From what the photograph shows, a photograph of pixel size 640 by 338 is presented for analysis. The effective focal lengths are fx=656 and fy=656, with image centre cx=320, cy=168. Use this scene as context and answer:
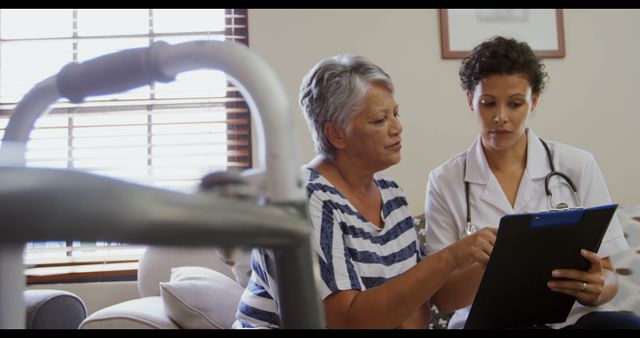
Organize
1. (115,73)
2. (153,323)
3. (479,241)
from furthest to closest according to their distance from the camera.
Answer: (153,323) → (479,241) → (115,73)

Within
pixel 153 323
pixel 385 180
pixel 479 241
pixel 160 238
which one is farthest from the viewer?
pixel 153 323

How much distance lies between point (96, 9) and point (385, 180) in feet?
5.58

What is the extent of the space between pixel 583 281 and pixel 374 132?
57 cm

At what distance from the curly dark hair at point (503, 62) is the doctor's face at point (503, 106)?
0.02 metres

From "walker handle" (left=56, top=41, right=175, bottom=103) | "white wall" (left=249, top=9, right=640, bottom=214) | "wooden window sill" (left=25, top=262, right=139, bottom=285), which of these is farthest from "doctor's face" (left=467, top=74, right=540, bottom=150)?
"wooden window sill" (left=25, top=262, right=139, bottom=285)

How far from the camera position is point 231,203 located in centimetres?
38

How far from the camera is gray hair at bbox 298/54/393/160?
151 cm

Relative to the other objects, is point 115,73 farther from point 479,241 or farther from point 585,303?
point 585,303

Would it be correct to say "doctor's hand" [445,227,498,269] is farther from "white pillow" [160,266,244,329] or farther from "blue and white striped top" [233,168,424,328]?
"white pillow" [160,266,244,329]

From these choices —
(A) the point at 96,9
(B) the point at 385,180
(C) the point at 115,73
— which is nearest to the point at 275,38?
(A) the point at 96,9

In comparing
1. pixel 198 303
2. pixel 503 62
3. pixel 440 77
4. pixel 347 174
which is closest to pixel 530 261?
pixel 347 174

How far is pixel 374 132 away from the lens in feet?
5.03

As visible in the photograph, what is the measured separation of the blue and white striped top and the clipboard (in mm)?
235

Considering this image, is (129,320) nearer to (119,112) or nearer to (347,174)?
(347,174)
